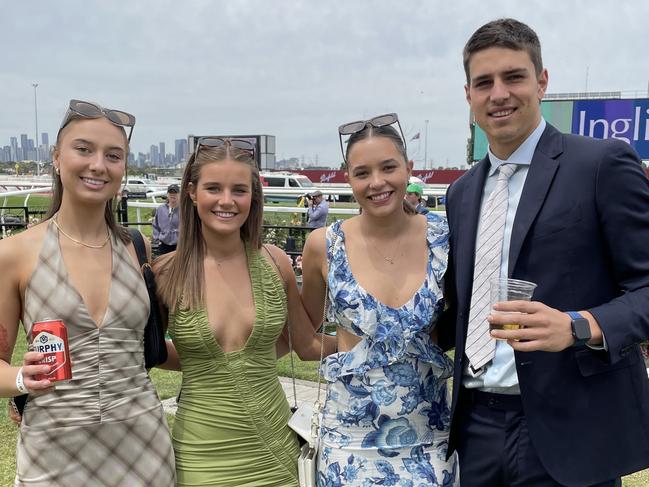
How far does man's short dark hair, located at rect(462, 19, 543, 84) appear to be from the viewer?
2.15 meters

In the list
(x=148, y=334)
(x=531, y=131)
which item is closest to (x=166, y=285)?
(x=148, y=334)

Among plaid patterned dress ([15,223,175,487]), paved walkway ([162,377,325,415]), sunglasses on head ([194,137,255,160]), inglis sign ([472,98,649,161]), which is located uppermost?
inglis sign ([472,98,649,161])

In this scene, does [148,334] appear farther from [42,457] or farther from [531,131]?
[531,131]

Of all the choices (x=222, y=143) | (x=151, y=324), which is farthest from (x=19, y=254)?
(x=222, y=143)

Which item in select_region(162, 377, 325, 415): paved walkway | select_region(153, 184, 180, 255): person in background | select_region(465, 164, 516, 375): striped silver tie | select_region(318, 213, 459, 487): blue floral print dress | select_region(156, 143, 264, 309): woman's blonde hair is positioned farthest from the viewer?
select_region(153, 184, 180, 255): person in background

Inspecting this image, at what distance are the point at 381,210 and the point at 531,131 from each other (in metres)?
0.71

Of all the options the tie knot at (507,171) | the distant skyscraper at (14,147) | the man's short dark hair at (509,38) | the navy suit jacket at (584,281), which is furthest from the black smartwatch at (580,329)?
the distant skyscraper at (14,147)

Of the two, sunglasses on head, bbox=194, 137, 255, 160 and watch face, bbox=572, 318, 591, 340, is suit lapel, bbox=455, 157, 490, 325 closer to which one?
watch face, bbox=572, 318, 591, 340

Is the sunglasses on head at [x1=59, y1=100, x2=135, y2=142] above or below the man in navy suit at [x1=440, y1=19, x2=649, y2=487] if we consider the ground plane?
above

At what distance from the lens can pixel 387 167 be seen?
8.46ft

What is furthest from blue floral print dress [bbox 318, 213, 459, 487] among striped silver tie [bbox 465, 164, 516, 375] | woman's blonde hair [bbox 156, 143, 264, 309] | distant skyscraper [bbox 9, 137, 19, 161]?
distant skyscraper [bbox 9, 137, 19, 161]

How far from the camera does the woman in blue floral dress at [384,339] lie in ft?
7.82

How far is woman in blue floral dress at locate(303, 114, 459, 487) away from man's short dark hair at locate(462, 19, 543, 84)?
604 millimetres

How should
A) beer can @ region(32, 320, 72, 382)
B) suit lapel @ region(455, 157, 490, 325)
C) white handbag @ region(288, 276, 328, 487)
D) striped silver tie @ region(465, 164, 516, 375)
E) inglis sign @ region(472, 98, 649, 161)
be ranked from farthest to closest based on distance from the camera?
inglis sign @ region(472, 98, 649, 161), white handbag @ region(288, 276, 328, 487), suit lapel @ region(455, 157, 490, 325), striped silver tie @ region(465, 164, 516, 375), beer can @ region(32, 320, 72, 382)
